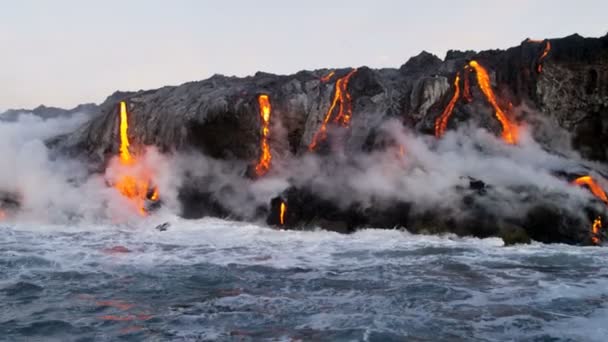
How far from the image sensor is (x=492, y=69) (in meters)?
26.0

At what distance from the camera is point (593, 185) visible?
20.7 meters

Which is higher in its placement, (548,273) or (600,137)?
(600,137)

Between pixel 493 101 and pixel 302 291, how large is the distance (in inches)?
652

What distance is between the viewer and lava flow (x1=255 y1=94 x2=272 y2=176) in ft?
91.3

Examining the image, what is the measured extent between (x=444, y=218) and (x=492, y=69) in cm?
834

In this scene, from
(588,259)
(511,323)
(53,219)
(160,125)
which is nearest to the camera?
(511,323)

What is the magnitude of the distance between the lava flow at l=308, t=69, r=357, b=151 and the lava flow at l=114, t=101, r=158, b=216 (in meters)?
8.76

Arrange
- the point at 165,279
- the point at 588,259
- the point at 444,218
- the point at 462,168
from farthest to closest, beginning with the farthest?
1. the point at 462,168
2. the point at 444,218
3. the point at 588,259
4. the point at 165,279

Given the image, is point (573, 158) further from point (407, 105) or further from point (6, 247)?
point (6, 247)

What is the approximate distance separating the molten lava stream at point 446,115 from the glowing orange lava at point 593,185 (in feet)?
19.4

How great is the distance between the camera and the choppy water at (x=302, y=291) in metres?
8.84

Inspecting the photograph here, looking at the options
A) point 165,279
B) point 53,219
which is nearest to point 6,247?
point 165,279

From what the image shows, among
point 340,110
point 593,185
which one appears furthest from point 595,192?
point 340,110

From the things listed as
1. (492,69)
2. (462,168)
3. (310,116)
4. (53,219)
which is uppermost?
(492,69)
